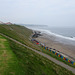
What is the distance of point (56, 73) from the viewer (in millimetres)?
11914

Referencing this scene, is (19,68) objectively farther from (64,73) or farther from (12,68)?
(64,73)

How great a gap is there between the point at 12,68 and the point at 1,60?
80.8 inches

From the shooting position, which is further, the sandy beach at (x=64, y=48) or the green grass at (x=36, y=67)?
the sandy beach at (x=64, y=48)

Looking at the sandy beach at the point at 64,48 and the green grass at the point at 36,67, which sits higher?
the green grass at the point at 36,67

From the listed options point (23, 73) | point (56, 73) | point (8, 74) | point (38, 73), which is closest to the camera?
point (8, 74)

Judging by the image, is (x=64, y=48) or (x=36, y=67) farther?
(x=64, y=48)

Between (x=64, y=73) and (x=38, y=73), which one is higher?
(x=38, y=73)

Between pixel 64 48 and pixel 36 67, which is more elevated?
pixel 36 67

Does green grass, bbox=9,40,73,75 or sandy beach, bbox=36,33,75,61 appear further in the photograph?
sandy beach, bbox=36,33,75,61

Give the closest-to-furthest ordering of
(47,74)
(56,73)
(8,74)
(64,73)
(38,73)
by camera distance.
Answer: (8,74) → (38,73) → (47,74) → (56,73) → (64,73)

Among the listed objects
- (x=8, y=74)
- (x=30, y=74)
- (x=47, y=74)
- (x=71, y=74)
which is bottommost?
(x=71, y=74)

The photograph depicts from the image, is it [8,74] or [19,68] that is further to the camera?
[19,68]

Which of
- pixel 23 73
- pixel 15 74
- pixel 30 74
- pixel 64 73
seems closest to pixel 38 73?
pixel 30 74

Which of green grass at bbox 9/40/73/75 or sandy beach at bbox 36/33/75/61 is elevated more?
green grass at bbox 9/40/73/75
